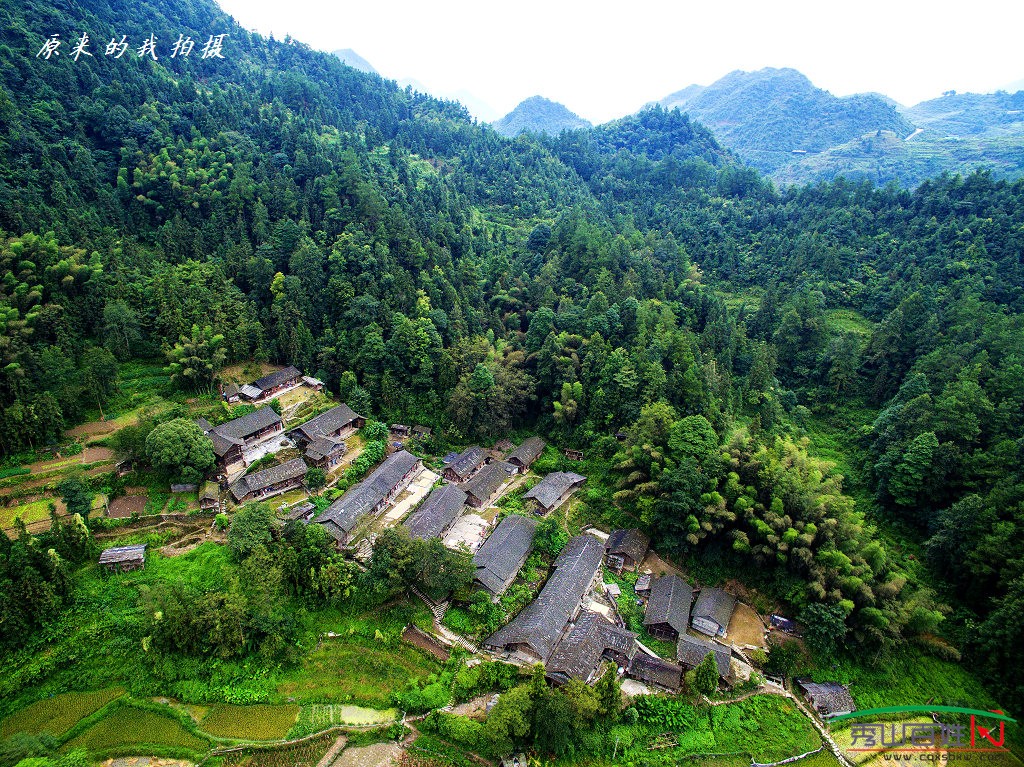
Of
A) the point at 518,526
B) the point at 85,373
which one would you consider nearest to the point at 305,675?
the point at 518,526

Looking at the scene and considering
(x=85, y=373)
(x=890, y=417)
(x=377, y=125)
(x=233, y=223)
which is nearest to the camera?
(x=85, y=373)

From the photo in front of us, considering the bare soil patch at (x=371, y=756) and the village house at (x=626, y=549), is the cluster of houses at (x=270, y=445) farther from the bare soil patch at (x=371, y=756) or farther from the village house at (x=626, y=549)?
the village house at (x=626, y=549)

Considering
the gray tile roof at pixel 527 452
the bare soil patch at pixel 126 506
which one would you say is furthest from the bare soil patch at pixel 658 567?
the bare soil patch at pixel 126 506

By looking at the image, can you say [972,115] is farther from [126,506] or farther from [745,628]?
[126,506]

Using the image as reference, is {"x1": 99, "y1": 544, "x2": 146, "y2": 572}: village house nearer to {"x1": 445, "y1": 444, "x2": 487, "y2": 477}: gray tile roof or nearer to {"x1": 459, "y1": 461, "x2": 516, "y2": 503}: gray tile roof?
{"x1": 445, "y1": 444, "x2": 487, "y2": 477}: gray tile roof

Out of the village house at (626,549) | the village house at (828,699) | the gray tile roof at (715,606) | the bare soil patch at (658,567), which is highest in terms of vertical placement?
the village house at (626,549)

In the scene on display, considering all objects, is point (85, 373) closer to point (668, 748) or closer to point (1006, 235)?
point (668, 748)

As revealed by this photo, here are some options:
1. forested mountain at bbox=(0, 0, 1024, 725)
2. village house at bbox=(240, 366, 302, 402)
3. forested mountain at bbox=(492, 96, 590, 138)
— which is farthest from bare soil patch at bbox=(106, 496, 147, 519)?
forested mountain at bbox=(492, 96, 590, 138)
